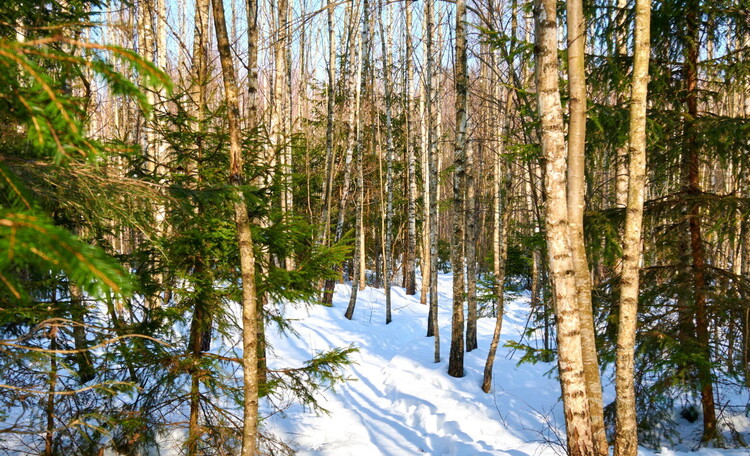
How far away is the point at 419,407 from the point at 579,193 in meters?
4.88

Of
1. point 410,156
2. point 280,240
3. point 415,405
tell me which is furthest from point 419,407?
point 410,156

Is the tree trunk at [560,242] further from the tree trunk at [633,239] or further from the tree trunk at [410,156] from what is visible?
the tree trunk at [410,156]

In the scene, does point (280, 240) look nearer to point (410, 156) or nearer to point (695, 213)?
point (695, 213)

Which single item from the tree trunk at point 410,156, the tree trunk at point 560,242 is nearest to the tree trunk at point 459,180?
the tree trunk at point 560,242

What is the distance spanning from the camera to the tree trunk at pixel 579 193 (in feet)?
13.3

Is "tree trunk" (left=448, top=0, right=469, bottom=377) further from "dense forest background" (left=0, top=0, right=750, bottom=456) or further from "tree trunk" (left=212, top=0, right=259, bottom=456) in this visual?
"tree trunk" (left=212, top=0, right=259, bottom=456)

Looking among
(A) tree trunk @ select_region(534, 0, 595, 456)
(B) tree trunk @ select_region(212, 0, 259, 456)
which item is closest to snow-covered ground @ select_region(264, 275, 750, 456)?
(A) tree trunk @ select_region(534, 0, 595, 456)

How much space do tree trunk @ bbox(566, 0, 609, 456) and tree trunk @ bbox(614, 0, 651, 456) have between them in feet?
0.81

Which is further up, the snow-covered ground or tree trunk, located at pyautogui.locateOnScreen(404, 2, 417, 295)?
tree trunk, located at pyautogui.locateOnScreen(404, 2, 417, 295)

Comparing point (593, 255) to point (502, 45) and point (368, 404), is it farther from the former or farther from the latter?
point (368, 404)

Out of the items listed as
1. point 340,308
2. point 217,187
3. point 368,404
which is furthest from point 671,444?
point 340,308

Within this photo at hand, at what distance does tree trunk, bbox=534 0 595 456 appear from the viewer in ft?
12.3

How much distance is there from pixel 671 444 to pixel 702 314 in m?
1.74

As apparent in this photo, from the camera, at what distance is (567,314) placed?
3803 millimetres
